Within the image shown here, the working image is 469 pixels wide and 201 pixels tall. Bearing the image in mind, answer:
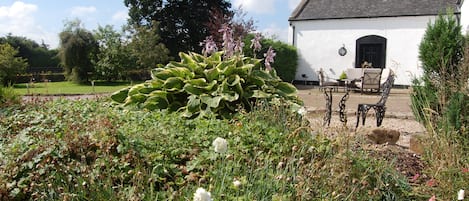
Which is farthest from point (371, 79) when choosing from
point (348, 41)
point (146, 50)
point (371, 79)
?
point (146, 50)

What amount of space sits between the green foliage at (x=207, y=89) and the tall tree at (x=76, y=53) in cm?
1520

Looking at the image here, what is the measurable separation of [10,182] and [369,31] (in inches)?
683

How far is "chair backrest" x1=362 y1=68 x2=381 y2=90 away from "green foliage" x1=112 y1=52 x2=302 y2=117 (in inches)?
372

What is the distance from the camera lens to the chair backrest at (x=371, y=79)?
43.0 feet

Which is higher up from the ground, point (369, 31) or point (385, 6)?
point (385, 6)

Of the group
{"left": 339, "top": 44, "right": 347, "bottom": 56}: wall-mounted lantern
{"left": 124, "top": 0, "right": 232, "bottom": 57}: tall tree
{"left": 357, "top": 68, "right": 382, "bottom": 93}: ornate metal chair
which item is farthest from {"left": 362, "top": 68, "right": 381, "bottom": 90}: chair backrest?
{"left": 124, "top": 0, "right": 232, "bottom": 57}: tall tree

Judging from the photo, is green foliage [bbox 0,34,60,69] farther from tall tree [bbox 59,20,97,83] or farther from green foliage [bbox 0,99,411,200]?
green foliage [bbox 0,99,411,200]

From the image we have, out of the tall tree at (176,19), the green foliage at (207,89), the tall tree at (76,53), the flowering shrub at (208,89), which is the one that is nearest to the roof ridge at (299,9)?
the tall tree at (176,19)

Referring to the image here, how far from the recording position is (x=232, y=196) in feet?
5.87

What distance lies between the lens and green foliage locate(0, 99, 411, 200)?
1.81 metres

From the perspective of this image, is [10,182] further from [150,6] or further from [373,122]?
[150,6]

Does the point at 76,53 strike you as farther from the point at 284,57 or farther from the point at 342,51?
the point at 342,51

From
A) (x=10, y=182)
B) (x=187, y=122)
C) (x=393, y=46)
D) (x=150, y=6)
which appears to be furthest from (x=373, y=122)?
(x=150, y=6)

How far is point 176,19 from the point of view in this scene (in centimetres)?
2448
